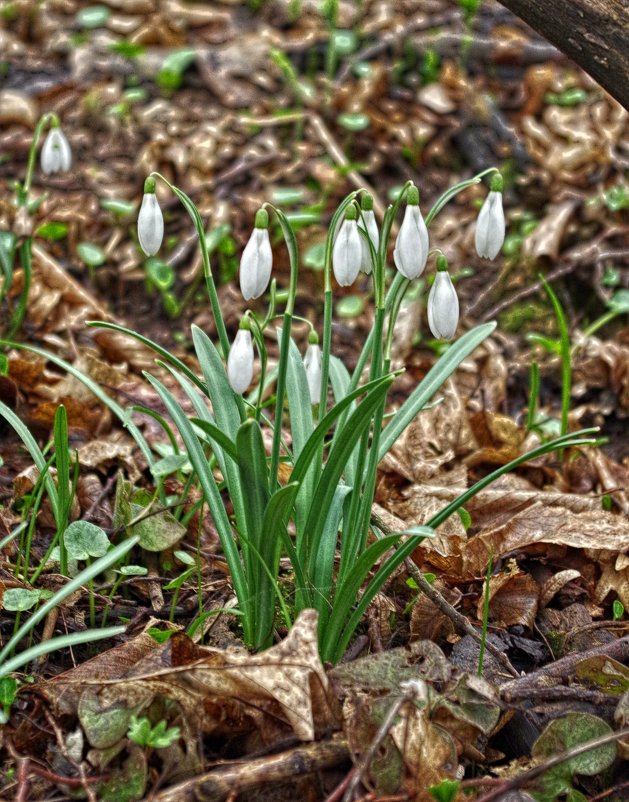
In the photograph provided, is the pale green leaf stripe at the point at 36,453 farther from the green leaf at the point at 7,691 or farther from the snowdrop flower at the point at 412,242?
the snowdrop flower at the point at 412,242


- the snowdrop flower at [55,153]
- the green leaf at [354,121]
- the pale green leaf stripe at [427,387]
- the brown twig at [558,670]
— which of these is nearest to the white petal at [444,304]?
the pale green leaf stripe at [427,387]

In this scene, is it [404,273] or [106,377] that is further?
[106,377]

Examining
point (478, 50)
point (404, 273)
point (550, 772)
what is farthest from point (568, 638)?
point (478, 50)

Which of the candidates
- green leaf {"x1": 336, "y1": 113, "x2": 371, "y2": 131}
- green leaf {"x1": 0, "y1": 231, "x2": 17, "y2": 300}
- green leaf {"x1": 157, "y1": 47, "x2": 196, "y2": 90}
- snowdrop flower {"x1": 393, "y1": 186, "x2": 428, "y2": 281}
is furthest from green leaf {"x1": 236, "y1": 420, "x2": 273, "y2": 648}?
green leaf {"x1": 157, "y1": 47, "x2": 196, "y2": 90}

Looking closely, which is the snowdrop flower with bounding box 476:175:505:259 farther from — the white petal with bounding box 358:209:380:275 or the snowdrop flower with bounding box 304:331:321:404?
the snowdrop flower with bounding box 304:331:321:404

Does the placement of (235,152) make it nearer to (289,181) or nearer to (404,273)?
(289,181)
